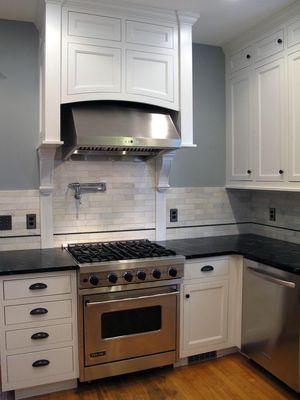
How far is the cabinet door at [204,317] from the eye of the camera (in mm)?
2740

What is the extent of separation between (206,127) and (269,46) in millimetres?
854

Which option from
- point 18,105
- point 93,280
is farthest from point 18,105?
point 93,280

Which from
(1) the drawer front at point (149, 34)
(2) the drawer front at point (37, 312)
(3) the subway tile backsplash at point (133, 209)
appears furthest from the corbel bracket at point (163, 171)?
(2) the drawer front at point (37, 312)

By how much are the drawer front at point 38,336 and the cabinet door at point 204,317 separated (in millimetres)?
843

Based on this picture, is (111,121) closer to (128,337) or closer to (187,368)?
(128,337)

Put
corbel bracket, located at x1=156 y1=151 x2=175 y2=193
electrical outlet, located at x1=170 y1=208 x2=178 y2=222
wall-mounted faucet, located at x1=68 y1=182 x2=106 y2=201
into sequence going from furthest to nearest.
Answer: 1. electrical outlet, located at x1=170 y1=208 x2=178 y2=222
2. corbel bracket, located at x1=156 y1=151 x2=175 y2=193
3. wall-mounted faucet, located at x1=68 y1=182 x2=106 y2=201

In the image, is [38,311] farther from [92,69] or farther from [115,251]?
[92,69]

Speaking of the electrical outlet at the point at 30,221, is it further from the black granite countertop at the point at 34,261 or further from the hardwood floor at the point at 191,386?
the hardwood floor at the point at 191,386

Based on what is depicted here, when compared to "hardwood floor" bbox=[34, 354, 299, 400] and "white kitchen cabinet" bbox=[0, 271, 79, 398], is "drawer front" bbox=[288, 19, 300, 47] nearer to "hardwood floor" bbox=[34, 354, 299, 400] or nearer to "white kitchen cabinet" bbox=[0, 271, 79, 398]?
"white kitchen cabinet" bbox=[0, 271, 79, 398]

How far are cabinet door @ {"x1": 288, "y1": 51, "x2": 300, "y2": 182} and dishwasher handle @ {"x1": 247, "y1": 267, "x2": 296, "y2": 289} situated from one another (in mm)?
698

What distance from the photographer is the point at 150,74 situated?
2.71m

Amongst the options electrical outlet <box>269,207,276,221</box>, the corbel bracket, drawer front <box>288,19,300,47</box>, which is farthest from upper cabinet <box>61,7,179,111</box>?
electrical outlet <box>269,207,276,221</box>

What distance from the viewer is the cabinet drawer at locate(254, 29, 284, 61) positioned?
2764 millimetres

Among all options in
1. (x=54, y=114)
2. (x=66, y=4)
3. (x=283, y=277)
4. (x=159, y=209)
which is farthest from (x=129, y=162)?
(x=283, y=277)
